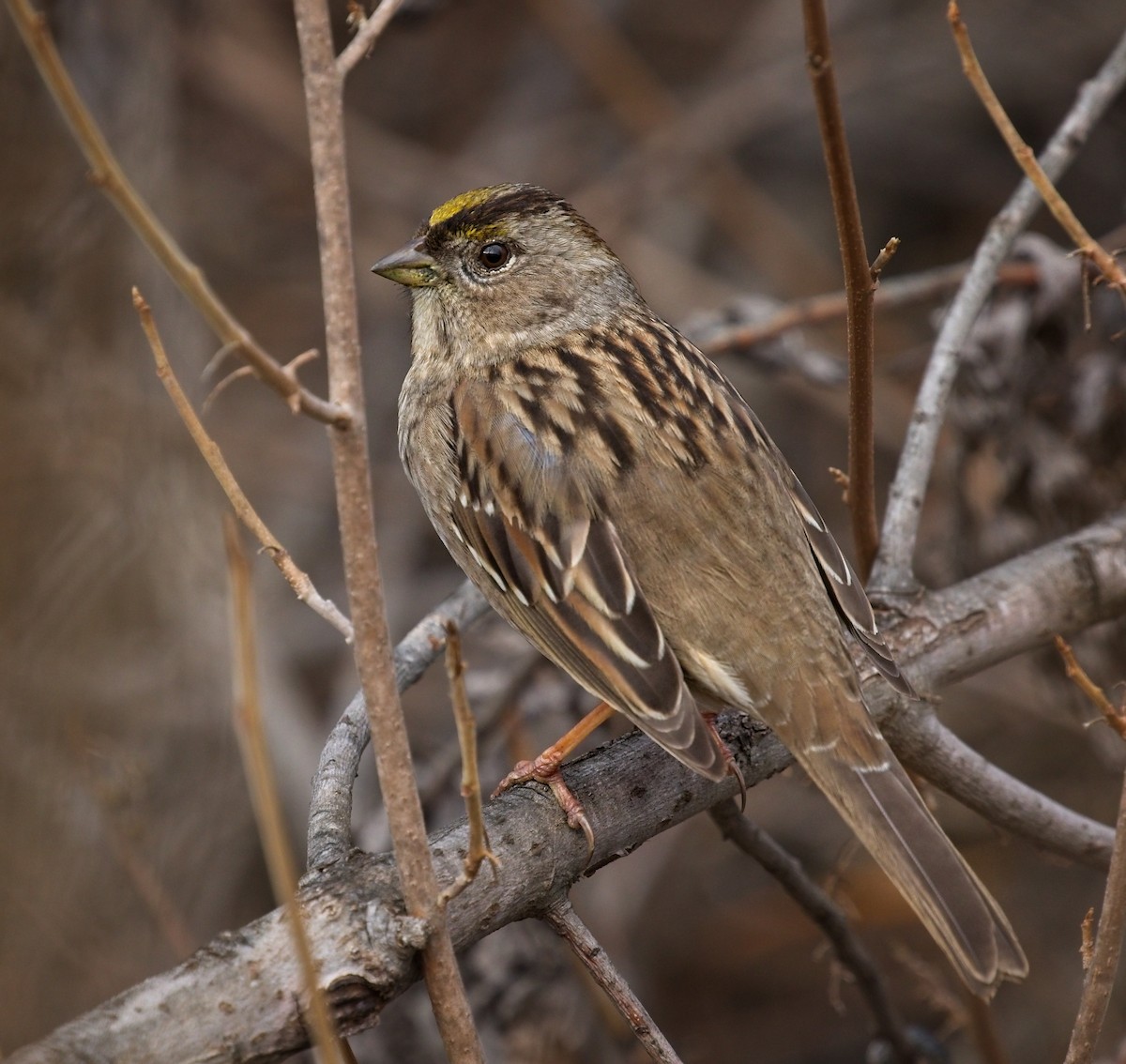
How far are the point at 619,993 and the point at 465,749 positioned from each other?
26.5 inches

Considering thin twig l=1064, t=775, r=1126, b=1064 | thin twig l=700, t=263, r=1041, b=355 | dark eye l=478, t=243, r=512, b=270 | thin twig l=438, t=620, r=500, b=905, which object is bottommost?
thin twig l=1064, t=775, r=1126, b=1064

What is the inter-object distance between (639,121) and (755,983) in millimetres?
3476

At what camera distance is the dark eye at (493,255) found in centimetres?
327

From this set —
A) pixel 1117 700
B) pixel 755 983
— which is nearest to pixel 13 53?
pixel 1117 700

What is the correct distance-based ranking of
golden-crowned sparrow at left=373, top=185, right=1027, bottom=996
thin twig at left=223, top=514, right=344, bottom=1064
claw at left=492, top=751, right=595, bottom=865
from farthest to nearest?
1. golden-crowned sparrow at left=373, top=185, right=1027, bottom=996
2. claw at left=492, top=751, right=595, bottom=865
3. thin twig at left=223, top=514, right=344, bottom=1064

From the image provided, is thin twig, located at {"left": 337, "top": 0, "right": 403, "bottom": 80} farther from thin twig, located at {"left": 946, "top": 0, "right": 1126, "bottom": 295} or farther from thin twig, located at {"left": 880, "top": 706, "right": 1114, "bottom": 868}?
thin twig, located at {"left": 880, "top": 706, "right": 1114, "bottom": 868}

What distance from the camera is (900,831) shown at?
2367 mm

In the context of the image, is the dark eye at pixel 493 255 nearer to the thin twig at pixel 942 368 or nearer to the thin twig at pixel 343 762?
the thin twig at pixel 343 762

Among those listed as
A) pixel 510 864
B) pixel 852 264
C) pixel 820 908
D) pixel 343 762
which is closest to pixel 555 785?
pixel 510 864

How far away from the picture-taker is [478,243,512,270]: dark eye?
3.27 metres

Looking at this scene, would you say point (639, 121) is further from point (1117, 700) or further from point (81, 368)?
point (1117, 700)

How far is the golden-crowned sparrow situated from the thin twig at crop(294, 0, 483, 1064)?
0.75 m

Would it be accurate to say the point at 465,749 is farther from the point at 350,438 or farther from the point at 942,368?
the point at 942,368

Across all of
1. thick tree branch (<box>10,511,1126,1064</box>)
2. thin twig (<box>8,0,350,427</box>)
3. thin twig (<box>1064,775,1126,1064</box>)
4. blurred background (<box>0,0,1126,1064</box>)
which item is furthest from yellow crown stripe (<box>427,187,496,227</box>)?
thin twig (<box>1064,775,1126,1064</box>)
